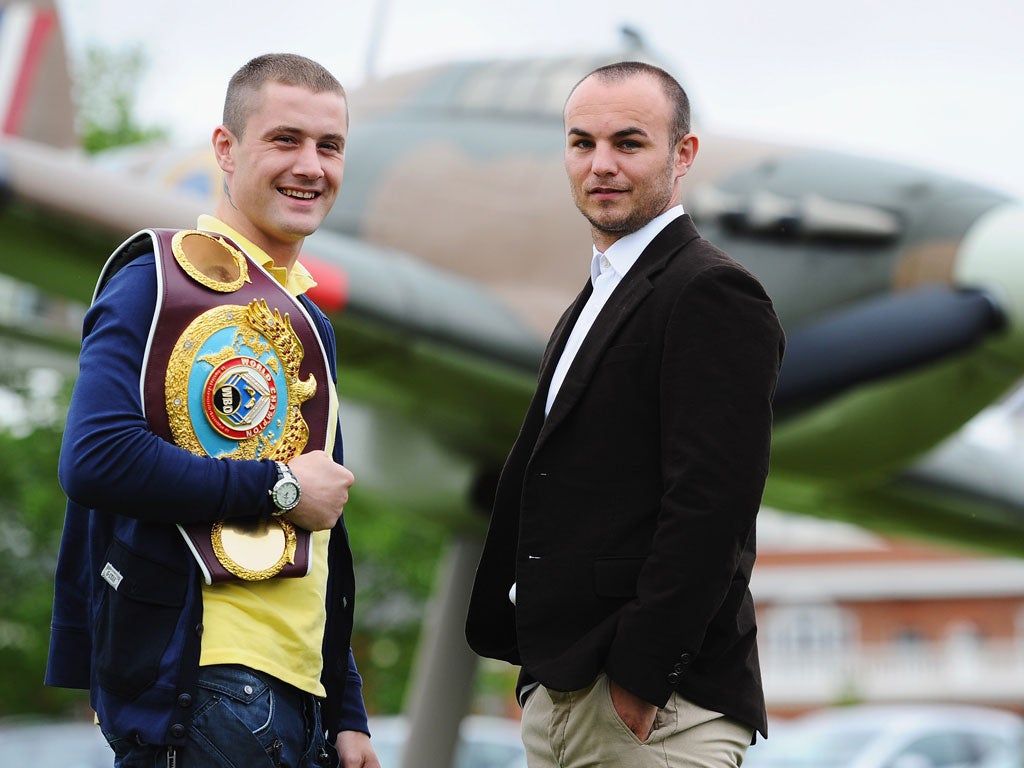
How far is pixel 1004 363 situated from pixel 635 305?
6023 millimetres

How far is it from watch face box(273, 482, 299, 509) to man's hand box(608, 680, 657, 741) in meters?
0.55

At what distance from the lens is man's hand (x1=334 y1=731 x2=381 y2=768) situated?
2211mm

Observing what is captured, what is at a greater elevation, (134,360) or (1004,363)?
(1004,363)

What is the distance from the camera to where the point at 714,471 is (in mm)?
2018

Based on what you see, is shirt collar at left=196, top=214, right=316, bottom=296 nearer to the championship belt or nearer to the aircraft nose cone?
the championship belt

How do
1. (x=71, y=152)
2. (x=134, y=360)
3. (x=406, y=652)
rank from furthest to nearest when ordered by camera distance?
1. (x=406, y=652)
2. (x=71, y=152)
3. (x=134, y=360)

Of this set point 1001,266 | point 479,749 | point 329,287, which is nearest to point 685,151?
point 1001,266

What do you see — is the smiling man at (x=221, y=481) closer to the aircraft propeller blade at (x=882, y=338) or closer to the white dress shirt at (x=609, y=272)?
the white dress shirt at (x=609, y=272)

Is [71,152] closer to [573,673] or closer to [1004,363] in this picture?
[1004,363]

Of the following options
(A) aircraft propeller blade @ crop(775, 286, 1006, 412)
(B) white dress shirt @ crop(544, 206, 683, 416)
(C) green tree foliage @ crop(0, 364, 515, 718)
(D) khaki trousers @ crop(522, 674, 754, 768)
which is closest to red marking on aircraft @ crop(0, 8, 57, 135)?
(A) aircraft propeller blade @ crop(775, 286, 1006, 412)

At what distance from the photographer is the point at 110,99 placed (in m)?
26.6

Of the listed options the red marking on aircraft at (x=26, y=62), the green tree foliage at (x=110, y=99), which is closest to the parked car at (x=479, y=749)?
the red marking on aircraft at (x=26, y=62)

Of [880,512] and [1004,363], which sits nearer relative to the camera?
[1004,363]

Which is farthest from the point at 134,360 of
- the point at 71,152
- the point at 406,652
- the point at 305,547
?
the point at 406,652
